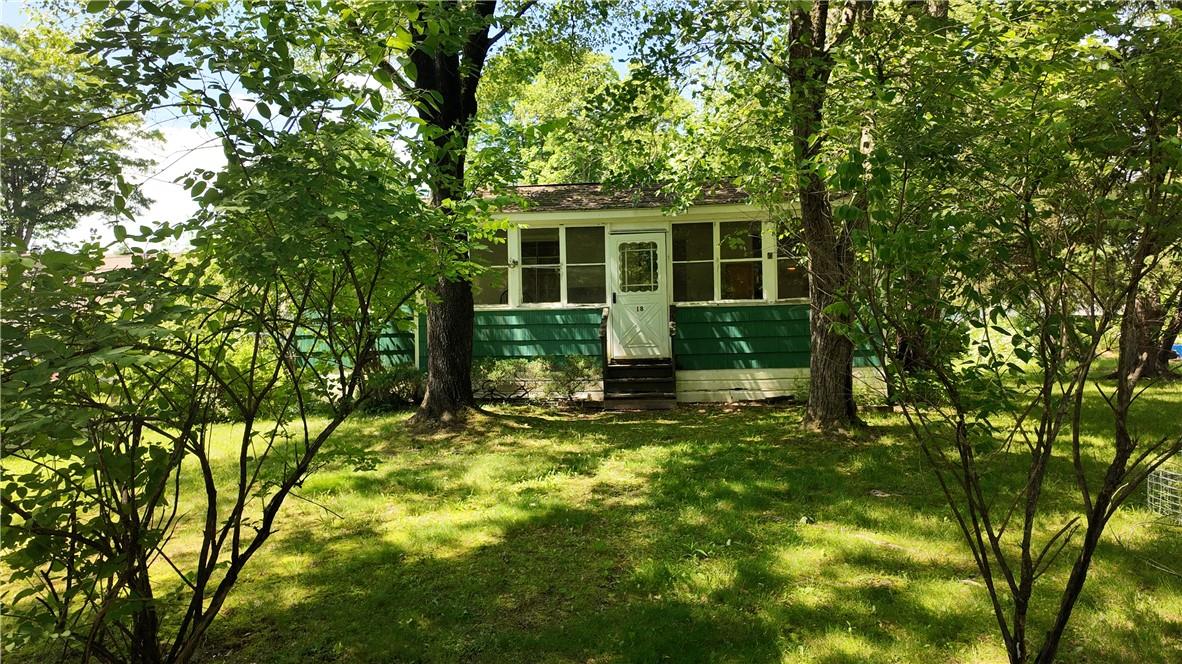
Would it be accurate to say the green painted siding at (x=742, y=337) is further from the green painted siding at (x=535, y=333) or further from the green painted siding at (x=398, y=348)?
the green painted siding at (x=398, y=348)

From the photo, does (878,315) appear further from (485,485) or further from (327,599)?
(485,485)

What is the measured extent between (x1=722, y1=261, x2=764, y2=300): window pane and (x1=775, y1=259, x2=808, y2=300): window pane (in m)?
0.30

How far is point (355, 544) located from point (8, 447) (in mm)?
3318

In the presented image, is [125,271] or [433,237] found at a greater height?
[433,237]

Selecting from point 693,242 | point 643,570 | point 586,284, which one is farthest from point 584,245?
point 643,570

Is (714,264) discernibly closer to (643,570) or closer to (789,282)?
(789,282)

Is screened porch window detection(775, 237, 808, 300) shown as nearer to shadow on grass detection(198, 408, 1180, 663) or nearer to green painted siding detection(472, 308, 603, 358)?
green painted siding detection(472, 308, 603, 358)

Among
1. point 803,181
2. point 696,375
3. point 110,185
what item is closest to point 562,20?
point 696,375

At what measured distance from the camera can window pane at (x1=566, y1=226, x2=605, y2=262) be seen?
12047 millimetres

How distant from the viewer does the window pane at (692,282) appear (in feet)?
38.9

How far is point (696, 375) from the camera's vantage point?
11.5 m

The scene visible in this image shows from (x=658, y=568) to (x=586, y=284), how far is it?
8158 millimetres

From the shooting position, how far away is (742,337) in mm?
11477

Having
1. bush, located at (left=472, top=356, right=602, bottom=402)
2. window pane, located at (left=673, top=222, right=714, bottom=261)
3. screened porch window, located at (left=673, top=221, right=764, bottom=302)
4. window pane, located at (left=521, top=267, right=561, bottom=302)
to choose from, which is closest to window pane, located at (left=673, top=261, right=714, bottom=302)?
screened porch window, located at (left=673, top=221, right=764, bottom=302)
